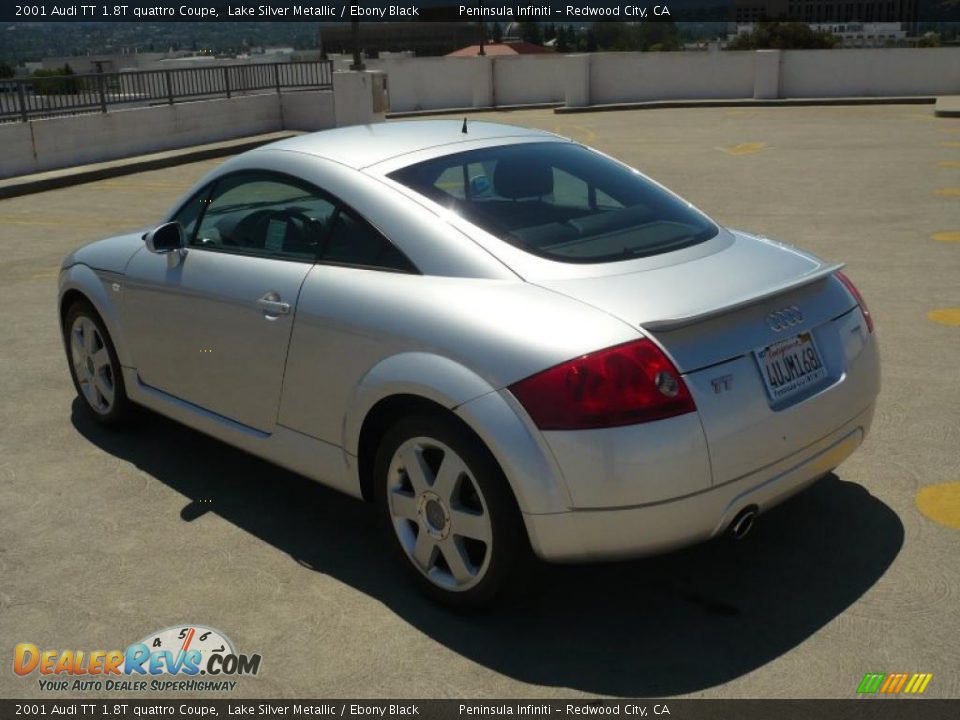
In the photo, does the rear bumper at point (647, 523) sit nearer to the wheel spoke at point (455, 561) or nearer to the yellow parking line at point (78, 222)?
the wheel spoke at point (455, 561)

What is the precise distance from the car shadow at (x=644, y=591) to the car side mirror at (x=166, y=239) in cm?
113

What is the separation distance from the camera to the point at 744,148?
1756 cm

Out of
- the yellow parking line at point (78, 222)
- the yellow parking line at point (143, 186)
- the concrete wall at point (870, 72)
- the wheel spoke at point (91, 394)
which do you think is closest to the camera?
the wheel spoke at point (91, 394)

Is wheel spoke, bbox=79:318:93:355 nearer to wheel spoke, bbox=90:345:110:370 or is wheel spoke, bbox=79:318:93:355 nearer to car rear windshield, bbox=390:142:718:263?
wheel spoke, bbox=90:345:110:370

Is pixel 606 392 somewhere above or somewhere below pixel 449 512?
above

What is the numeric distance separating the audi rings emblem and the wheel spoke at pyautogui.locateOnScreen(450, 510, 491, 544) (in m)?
1.18

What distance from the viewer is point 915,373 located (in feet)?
19.8

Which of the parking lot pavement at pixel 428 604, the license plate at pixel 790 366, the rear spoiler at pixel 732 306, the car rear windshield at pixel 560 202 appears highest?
the car rear windshield at pixel 560 202

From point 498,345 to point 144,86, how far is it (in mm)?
19123

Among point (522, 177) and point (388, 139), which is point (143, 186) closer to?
point (388, 139)

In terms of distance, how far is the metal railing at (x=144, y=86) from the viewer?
58.2ft

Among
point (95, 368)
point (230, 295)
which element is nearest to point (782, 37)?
point (95, 368)

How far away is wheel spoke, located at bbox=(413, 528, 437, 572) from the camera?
375 cm
